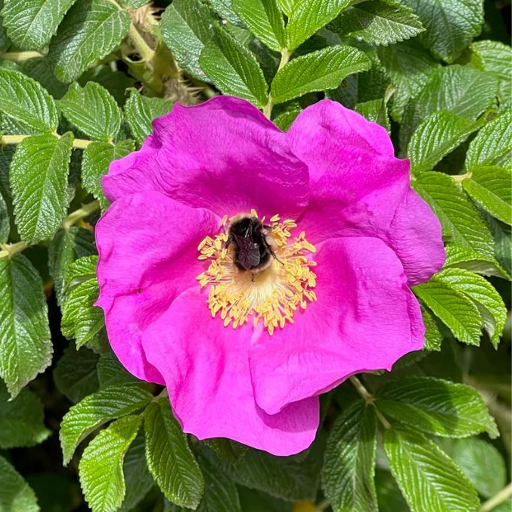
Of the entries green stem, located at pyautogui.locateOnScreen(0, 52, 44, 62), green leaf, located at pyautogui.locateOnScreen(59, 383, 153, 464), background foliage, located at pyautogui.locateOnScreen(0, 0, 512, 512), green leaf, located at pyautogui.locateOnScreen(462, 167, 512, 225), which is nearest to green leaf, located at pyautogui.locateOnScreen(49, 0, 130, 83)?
background foliage, located at pyautogui.locateOnScreen(0, 0, 512, 512)

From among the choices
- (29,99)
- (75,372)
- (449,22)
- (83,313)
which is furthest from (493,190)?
(75,372)

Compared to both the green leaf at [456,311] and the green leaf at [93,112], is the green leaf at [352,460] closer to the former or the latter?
the green leaf at [456,311]

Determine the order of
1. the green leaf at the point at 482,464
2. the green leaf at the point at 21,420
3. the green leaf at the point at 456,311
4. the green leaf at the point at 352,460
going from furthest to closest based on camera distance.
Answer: the green leaf at the point at 482,464
the green leaf at the point at 21,420
the green leaf at the point at 352,460
the green leaf at the point at 456,311

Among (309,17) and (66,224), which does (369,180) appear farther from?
(66,224)

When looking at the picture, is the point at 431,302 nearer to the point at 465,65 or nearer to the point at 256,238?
the point at 256,238

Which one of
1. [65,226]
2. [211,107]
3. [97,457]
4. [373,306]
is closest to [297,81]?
[211,107]

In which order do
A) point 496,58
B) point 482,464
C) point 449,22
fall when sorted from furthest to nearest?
point 482,464
point 496,58
point 449,22

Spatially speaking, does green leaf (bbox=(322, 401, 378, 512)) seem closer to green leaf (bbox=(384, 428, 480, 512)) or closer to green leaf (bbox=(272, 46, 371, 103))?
green leaf (bbox=(384, 428, 480, 512))

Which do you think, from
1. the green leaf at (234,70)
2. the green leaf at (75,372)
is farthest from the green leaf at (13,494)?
the green leaf at (234,70)
